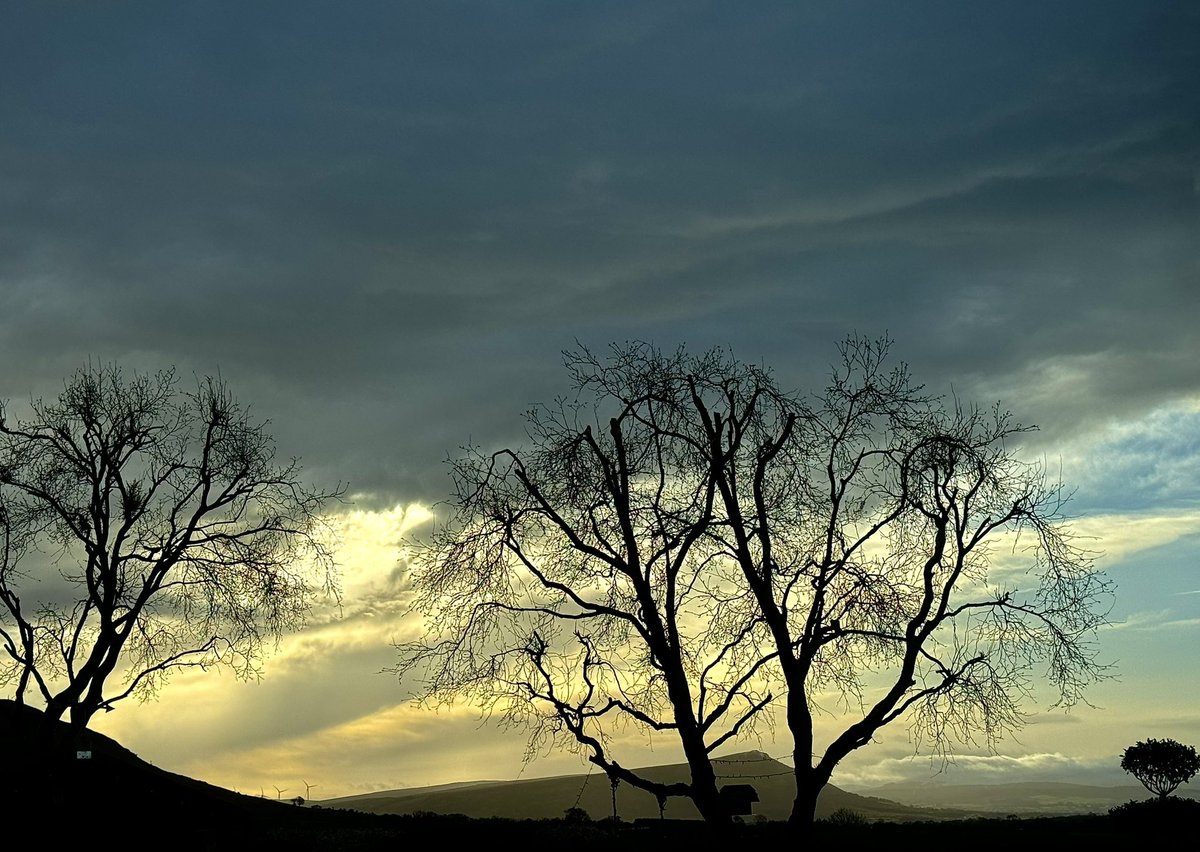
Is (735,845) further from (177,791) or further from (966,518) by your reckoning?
(177,791)

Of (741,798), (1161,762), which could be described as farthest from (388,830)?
(1161,762)

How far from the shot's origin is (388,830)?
3422 cm

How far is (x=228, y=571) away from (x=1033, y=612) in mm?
22342

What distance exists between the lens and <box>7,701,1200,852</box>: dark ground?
2920 cm

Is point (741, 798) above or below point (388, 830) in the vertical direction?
above

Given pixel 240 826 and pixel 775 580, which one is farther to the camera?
pixel 240 826

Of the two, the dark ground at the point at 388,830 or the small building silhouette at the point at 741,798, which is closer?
the dark ground at the point at 388,830

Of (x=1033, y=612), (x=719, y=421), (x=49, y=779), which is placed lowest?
(x=49, y=779)

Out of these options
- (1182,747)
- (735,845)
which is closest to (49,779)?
(735,845)

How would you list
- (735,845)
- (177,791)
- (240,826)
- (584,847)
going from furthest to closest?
(177,791)
(240,826)
(584,847)
(735,845)

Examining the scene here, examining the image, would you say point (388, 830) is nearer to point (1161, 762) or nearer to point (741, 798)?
point (741, 798)

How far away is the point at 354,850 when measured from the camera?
30.0 m

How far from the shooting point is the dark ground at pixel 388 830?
95.8ft

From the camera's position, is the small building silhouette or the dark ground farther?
the small building silhouette
